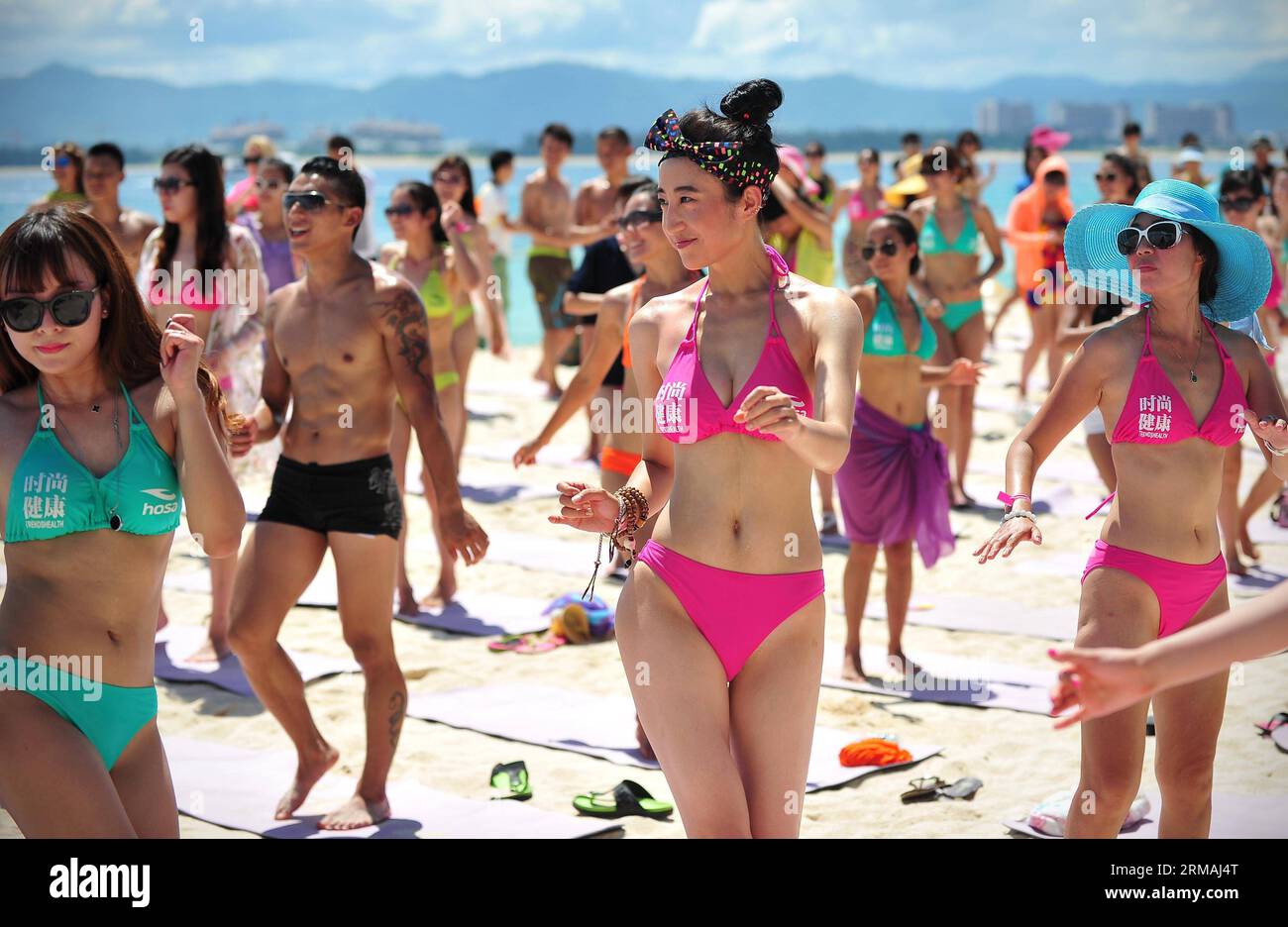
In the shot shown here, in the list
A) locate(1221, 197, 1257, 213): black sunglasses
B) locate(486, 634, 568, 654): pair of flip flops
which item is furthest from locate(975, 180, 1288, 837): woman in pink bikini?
locate(1221, 197, 1257, 213): black sunglasses

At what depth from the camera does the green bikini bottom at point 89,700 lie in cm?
300

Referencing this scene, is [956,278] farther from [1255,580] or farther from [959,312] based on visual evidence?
[1255,580]

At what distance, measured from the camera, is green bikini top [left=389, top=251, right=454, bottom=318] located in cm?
805

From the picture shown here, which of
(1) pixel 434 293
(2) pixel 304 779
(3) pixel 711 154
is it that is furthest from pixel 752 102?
(1) pixel 434 293

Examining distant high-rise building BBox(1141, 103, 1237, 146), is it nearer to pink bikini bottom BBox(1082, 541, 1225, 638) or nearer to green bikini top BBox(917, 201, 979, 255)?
green bikini top BBox(917, 201, 979, 255)

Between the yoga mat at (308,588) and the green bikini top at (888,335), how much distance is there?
319cm

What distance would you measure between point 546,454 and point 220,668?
512 cm

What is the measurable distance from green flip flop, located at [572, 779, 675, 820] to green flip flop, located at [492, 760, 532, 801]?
0.23m

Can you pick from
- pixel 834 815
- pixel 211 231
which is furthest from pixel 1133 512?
pixel 211 231

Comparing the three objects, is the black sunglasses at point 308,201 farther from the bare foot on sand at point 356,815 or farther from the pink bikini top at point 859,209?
the pink bikini top at point 859,209

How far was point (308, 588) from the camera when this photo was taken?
773 centimetres

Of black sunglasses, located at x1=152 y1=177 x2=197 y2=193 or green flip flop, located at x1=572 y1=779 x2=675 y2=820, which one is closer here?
green flip flop, located at x1=572 y1=779 x2=675 y2=820
